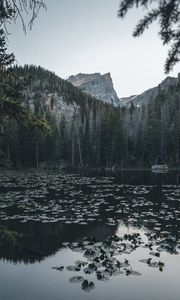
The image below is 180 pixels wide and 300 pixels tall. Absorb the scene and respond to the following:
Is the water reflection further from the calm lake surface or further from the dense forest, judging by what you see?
the dense forest

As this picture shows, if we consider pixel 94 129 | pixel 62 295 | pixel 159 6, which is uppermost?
pixel 94 129

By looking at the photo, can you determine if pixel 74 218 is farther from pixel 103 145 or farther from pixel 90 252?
pixel 103 145

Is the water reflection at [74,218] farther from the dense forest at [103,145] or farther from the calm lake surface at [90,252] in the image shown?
the dense forest at [103,145]

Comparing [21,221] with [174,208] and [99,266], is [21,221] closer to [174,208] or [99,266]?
[99,266]

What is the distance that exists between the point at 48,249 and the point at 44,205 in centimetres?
1107

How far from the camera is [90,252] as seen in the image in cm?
1460

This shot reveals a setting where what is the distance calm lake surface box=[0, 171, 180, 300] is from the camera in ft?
37.6

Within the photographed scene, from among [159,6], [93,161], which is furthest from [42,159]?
[159,6]

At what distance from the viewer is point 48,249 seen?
52.9ft

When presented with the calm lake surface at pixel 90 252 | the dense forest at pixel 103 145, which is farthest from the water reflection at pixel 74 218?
the dense forest at pixel 103 145

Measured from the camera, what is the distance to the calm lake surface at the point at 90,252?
1146 centimetres

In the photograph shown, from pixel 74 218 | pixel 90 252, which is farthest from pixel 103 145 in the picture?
pixel 90 252

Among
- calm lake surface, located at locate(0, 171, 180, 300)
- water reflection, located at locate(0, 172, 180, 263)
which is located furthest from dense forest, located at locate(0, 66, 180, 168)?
calm lake surface, located at locate(0, 171, 180, 300)

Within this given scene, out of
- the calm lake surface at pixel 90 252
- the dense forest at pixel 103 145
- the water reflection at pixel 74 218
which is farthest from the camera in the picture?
the dense forest at pixel 103 145
